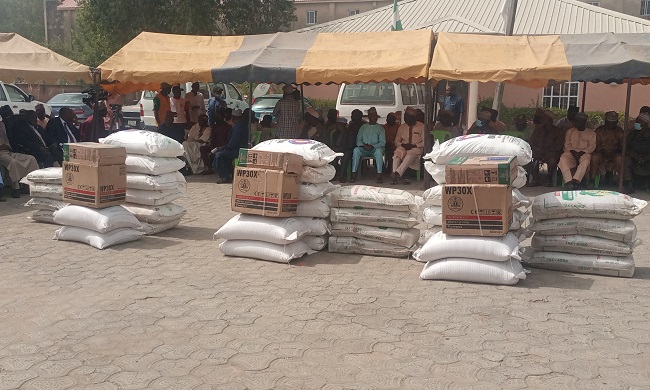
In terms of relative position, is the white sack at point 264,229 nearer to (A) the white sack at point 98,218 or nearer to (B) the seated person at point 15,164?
(A) the white sack at point 98,218

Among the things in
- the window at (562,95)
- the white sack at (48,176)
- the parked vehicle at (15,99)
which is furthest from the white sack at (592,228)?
the window at (562,95)

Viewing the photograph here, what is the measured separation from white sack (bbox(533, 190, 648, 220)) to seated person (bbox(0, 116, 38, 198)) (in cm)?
771

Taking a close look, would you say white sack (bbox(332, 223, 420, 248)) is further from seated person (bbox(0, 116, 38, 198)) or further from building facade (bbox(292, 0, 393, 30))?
building facade (bbox(292, 0, 393, 30))

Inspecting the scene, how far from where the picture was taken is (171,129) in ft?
46.4

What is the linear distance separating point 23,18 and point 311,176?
49.7 metres

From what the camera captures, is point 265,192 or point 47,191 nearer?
point 265,192

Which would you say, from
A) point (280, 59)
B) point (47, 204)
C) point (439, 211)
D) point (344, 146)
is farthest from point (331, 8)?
point (439, 211)

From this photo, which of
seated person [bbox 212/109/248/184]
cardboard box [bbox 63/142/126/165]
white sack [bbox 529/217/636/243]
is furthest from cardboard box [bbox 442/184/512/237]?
seated person [bbox 212/109/248/184]

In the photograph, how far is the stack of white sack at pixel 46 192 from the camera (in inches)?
328

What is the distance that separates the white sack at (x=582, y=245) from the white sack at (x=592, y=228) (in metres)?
0.05

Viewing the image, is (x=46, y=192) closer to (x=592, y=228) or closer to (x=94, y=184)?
(x=94, y=184)

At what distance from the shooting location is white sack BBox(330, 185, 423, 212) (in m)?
6.88

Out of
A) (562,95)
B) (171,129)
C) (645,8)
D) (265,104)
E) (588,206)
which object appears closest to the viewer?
(588,206)

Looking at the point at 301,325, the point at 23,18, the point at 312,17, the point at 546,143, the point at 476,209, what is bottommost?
the point at 301,325
